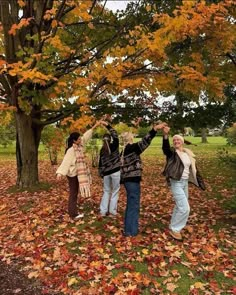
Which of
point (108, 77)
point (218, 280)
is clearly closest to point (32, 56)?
point (108, 77)

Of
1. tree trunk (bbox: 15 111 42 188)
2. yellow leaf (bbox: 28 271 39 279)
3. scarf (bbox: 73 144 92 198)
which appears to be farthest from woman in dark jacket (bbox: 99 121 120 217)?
tree trunk (bbox: 15 111 42 188)

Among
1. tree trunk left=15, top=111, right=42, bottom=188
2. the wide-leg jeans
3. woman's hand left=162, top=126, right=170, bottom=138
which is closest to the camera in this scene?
woman's hand left=162, top=126, right=170, bottom=138

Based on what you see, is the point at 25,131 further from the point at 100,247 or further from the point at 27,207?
the point at 100,247

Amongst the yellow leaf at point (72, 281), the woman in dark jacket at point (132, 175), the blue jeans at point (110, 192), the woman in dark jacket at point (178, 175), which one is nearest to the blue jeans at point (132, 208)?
the woman in dark jacket at point (132, 175)

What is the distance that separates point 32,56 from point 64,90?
247cm

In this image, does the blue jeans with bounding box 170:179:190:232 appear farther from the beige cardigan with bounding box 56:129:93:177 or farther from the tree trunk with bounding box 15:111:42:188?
the tree trunk with bounding box 15:111:42:188

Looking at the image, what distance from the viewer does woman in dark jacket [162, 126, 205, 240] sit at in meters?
6.48

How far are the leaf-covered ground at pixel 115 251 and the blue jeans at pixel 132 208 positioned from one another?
0.68ft

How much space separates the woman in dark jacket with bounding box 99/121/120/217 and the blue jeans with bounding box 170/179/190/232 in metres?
1.37

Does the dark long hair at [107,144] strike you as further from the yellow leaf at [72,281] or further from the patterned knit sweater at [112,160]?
the yellow leaf at [72,281]

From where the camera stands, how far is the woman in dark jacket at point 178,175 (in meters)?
6.48

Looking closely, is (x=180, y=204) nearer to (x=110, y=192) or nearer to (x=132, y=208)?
(x=132, y=208)

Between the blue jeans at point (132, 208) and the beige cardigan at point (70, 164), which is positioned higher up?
the beige cardigan at point (70, 164)

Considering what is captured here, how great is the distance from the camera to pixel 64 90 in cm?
959
